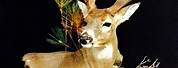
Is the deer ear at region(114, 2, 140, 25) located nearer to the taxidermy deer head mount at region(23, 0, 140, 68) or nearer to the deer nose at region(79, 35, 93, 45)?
the taxidermy deer head mount at region(23, 0, 140, 68)

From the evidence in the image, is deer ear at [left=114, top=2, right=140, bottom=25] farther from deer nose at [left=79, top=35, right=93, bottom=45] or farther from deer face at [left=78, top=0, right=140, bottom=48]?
deer nose at [left=79, top=35, right=93, bottom=45]

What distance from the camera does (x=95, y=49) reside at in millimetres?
3596

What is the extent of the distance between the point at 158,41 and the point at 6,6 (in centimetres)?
50

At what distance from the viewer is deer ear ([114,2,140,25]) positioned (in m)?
3.60

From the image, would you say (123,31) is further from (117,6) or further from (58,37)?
(58,37)

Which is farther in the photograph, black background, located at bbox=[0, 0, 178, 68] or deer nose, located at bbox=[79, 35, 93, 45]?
black background, located at bbox=[0, 0, 178, 68]

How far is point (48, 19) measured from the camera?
3.63 meters

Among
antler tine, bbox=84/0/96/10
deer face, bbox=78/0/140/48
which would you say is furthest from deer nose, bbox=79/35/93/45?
antler tine, bbox=84/0/96/10

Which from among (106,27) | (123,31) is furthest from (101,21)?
(123,31)

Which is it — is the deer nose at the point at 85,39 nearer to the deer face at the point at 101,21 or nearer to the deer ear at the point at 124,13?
the deer face at the point at 101,21

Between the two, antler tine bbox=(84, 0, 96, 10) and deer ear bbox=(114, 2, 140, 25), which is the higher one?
antler tine bbox=(84, 0, 96, 10)

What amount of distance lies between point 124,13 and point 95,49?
144 mm

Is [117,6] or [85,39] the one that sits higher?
[117,6]

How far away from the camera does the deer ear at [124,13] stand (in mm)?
3598
